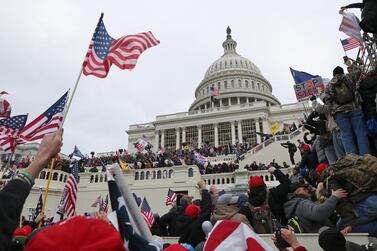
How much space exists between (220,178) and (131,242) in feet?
51.0

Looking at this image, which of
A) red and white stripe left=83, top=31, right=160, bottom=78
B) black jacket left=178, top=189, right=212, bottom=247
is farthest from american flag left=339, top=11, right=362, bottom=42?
black jacket left=178, top=189, right=212, bottom=247

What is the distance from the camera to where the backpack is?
5844 mm

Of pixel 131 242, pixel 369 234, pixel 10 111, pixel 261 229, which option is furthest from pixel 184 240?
pixel 10 111

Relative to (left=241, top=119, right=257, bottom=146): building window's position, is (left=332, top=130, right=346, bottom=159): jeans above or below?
below

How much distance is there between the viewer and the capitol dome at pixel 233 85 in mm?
70188

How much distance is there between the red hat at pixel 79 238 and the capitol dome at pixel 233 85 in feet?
217

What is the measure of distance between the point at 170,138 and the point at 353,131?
168 feet

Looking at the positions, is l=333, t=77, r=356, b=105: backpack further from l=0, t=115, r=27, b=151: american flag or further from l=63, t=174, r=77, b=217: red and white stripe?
l=0, t=115, r=27, b=151: american flag

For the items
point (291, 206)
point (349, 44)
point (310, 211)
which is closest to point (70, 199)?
point (291, 206)

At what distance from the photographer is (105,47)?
743 cm

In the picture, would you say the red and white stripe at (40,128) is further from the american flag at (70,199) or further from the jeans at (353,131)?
the jeans at (353,131)

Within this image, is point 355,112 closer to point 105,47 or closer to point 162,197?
point 105,47

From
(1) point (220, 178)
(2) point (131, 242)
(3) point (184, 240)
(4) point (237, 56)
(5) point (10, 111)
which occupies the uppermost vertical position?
(4) point (237, 56)

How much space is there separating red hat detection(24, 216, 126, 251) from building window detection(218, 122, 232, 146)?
52.3 meters
